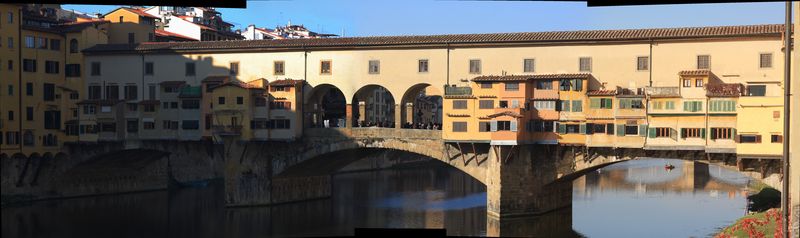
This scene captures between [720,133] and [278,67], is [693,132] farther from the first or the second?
[278,67]

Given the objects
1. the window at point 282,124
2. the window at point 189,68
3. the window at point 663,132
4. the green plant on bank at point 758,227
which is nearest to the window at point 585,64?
the window at point 663,132

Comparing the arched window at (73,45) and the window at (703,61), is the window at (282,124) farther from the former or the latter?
the window at (703,61)

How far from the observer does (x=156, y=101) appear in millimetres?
36312

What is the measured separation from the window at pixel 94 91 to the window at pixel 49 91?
158 centimetres

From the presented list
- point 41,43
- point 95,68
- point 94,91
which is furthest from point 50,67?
point 94,91

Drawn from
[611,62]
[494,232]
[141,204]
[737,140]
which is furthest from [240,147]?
[737,140]

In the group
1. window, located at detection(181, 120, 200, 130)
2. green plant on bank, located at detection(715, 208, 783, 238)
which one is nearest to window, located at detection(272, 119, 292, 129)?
window, located at detection(181, 120, 200, 130)

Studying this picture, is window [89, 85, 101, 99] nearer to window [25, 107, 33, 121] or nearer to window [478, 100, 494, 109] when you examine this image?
window [25, 107, 33, 121]

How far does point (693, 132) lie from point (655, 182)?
19.7 meters

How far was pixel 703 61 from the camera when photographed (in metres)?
27.7

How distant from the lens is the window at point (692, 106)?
2705 cm

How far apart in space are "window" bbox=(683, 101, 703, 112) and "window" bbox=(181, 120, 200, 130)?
1929 centimetres

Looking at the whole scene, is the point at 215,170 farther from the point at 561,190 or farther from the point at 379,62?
the point at 561,190

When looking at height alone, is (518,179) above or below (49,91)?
below
